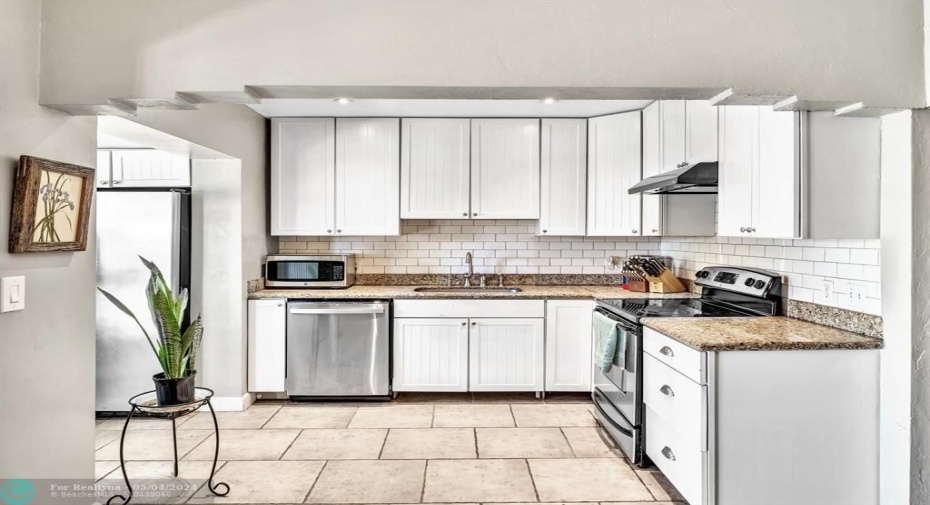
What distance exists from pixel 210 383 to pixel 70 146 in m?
2.35

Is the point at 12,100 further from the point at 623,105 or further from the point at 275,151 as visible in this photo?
the point at 623,105

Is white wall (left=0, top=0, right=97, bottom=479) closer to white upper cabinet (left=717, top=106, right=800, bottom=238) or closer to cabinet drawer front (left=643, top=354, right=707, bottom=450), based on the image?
cabinet drawer front (left=643, top=354, right=707, bottom=450)

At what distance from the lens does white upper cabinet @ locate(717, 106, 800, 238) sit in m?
2.21

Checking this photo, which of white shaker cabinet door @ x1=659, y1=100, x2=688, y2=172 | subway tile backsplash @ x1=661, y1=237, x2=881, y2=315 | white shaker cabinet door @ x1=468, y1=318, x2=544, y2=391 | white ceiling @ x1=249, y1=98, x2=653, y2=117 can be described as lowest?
white shaker cabinet door @ x1=468, y1=318, x2=544, y2=391

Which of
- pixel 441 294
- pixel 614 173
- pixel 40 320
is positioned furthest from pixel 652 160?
pixel 40 320

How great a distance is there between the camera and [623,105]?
3.86 meters

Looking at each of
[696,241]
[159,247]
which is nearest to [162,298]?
[159,247]

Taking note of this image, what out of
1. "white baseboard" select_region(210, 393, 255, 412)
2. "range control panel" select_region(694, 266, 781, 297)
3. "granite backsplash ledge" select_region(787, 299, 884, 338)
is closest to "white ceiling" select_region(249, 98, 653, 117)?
"range control panel" select_region(694, 266, 781, 297)

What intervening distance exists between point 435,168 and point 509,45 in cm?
254

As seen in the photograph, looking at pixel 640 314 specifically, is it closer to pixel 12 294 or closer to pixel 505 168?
pixel 505 168

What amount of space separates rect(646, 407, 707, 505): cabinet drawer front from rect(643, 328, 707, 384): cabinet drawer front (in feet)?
1.02

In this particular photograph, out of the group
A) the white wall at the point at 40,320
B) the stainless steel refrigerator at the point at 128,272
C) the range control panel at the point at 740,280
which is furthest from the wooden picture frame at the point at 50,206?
the range control panel at the point at 740,280

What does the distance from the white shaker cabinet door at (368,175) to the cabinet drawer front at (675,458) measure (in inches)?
95.9

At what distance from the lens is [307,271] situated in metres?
4.14
